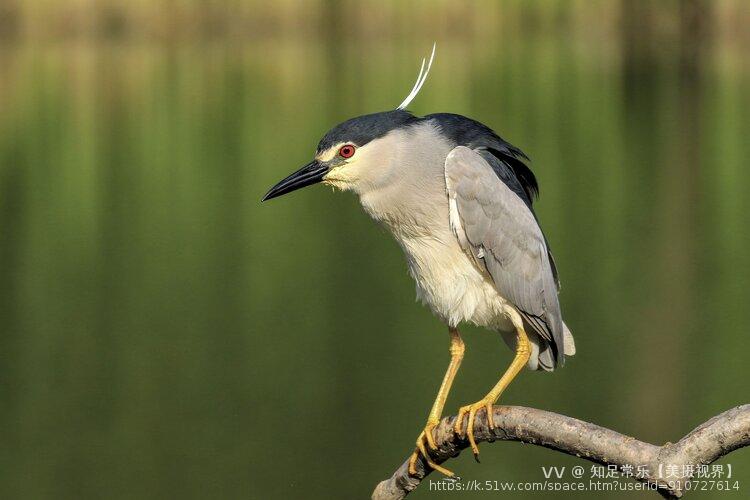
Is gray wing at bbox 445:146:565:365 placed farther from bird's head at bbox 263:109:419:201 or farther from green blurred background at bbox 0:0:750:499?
green blurred background at bbox 0:0:750:499

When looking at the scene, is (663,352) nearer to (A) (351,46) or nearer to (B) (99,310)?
(B) (99,310)

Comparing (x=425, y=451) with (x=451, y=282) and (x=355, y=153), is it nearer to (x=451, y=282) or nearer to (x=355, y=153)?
(x=451, y=282)

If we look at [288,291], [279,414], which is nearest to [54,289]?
[288,291]

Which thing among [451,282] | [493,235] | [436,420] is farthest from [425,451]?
[493,235]

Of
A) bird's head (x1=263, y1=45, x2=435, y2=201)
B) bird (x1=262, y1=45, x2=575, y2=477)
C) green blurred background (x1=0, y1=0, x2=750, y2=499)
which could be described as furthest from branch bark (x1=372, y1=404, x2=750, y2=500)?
green blurred background (x1=0, y1=0, x2=750, y2=499)

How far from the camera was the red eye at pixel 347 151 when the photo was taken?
166 inches

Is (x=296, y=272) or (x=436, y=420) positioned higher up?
(x=436, y=420)

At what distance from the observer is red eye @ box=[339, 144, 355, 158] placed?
166 inches

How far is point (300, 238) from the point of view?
1455 cm

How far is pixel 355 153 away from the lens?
4.25 metres

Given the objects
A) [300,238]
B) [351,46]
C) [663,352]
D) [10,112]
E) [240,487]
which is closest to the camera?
[240,487]

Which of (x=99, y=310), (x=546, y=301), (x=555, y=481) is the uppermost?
(x=546, y=301)

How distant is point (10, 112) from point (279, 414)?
1444 cm

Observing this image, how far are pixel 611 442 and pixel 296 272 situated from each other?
10190mm
